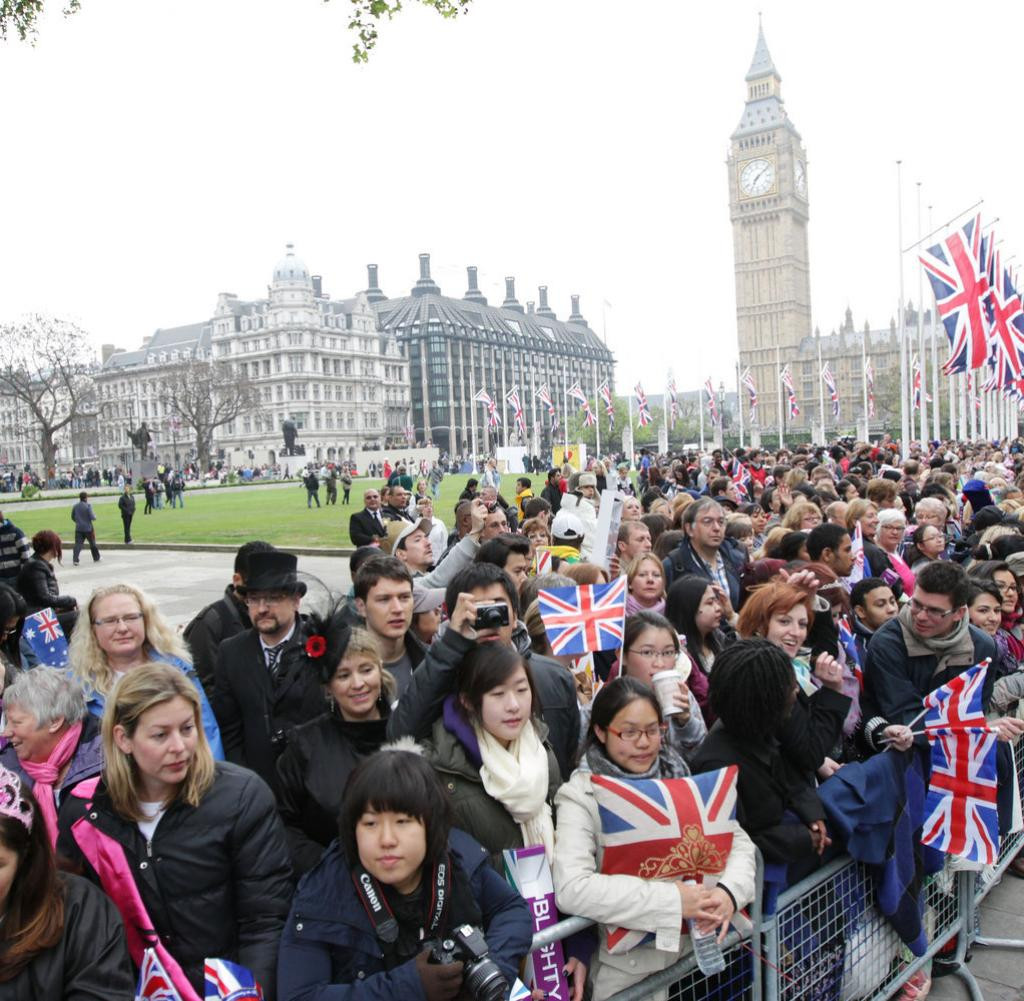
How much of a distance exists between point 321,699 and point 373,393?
118 m

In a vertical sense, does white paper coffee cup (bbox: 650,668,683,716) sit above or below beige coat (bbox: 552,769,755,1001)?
above

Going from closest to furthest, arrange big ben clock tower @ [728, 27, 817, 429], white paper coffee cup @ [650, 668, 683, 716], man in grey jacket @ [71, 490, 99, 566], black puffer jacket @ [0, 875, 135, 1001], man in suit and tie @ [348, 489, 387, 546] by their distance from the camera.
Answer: black puffer jacket @ [0, 875, 135, 1001] < white paper coffee cup @ [650, 668, 683, 716] < man in suit and tie @ [348, 489, 387, 546] < man in grey jacket @ [71, 490, 99, 566] < big ben clock tower @ [728, 27, 817, 429]

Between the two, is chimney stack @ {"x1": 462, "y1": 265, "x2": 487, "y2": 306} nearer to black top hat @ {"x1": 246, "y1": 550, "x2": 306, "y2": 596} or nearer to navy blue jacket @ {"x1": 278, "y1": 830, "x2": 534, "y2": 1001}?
black top hat @ {"x1": 246, "y1": 550, "x2": 306, "y2": 596}

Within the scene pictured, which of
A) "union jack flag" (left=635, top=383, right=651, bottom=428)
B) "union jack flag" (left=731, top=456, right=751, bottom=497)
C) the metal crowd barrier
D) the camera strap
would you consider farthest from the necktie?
"union jack flag" (left=635, top=383, right=651, bottom=428)

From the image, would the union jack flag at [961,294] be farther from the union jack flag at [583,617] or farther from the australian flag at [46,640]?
the australian flag at [46,640]

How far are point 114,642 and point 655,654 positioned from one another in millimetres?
2388

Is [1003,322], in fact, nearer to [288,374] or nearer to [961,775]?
[961,775]

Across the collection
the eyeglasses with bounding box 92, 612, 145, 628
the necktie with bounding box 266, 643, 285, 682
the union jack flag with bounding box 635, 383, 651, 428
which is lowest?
the necktie with bounding box 266, 643, 285, 682

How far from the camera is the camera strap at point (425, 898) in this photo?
249 cm

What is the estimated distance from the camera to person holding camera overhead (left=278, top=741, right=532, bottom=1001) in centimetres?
248

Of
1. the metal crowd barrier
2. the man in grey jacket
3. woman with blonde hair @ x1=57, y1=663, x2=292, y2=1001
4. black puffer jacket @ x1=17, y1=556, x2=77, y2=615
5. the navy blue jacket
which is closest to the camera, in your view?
the navy blue jacket

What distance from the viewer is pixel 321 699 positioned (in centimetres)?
384

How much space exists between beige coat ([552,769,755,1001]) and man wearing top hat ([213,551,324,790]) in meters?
1.31

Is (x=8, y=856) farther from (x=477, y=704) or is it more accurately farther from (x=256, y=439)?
(x=256, y=439)
